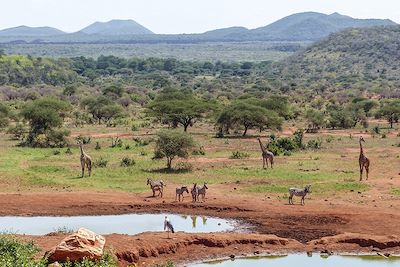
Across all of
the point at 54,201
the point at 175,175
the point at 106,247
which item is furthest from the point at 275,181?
the point at 106,247

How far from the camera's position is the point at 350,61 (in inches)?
5837

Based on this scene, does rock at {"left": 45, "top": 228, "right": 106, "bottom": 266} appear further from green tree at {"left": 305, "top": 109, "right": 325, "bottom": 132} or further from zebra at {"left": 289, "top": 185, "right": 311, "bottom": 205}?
green tree at {"left": 305, "top": 109, "right": 325, "bottom": 132}

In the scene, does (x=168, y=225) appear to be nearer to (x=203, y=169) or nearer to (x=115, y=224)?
(x=115, y=224)

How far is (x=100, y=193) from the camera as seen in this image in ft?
97.4

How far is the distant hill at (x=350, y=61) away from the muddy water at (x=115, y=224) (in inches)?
3613

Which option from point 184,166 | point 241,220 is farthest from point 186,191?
point 184,166

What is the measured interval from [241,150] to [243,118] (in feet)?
25.0

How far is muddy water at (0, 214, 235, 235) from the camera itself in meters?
24.0

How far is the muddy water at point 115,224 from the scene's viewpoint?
24.0 metres

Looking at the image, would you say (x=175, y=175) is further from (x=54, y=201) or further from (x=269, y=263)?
(x=269, y=263)

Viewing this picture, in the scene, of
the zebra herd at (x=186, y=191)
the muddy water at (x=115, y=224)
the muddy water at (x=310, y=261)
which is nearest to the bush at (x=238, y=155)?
the zebra herd at (x=186, y=191)

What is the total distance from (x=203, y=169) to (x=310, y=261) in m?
15.4

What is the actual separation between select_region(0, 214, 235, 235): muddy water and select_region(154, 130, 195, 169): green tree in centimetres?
951

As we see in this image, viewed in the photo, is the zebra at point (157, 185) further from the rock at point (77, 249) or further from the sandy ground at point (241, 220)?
the rock at point (77, 249)
